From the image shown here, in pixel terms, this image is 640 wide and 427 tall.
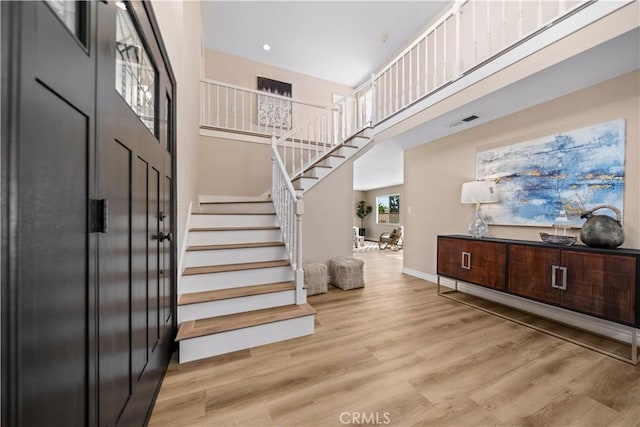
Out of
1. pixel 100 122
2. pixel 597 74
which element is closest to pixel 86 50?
pixel 100 122

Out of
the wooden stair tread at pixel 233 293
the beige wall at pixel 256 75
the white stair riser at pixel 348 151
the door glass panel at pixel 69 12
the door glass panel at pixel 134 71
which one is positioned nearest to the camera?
the door glass panel at pixel 69 12

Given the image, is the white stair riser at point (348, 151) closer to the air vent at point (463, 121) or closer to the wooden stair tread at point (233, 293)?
the air vent at point (463, 121)

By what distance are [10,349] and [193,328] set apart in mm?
1637

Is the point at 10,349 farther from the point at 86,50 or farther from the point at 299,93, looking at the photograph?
the point at 299,93

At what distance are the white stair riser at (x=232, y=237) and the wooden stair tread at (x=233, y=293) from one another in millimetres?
623

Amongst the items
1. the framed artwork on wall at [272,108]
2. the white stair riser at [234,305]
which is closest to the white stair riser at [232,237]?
the white stair riser at [234,305]

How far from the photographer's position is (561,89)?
238cm

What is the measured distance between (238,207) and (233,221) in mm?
1040

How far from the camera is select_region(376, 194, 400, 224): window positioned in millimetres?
9179

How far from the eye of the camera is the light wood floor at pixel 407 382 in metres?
1.36

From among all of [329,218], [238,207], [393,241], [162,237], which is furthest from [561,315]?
[393,241]

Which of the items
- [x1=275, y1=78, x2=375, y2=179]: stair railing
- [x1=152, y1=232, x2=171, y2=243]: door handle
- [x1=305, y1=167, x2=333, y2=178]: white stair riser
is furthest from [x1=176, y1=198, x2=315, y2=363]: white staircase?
[x1=275, y1=78, x2=375, y2=179]: stair railing

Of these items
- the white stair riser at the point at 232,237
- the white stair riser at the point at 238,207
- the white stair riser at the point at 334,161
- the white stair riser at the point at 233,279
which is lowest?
the white stair riser at the point at 233,279

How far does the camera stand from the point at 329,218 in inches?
153
